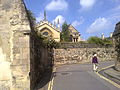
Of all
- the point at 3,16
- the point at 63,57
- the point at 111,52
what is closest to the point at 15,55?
the point at 3,16

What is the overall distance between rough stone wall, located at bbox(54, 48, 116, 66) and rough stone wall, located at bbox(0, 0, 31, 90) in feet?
62.6

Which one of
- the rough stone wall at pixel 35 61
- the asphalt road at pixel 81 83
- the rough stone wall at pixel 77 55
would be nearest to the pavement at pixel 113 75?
the asphalt road at pixel 81 83

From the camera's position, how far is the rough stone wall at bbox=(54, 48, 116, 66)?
1097 inches

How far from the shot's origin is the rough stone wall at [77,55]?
27.9 metres

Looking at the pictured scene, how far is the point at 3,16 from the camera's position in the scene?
25.8ft

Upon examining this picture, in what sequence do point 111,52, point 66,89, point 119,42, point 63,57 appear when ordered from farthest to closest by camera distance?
point 111,52, point 63,57, point 119,42, point 66,89

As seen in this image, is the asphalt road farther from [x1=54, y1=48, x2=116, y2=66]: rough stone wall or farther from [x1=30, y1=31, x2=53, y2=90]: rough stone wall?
[x1=54, y1=48, x2=116, y2=66]: rough stone wall

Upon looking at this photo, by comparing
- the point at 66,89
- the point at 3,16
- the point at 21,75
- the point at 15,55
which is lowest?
the point at 66,89

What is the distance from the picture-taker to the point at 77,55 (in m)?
29.8

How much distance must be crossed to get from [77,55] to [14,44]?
74.2ft

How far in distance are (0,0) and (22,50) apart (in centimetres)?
254

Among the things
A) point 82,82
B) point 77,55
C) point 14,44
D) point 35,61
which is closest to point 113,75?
point 82,82

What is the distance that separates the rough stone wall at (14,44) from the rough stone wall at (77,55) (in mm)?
19072

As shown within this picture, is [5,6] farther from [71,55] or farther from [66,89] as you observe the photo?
[71,55]
